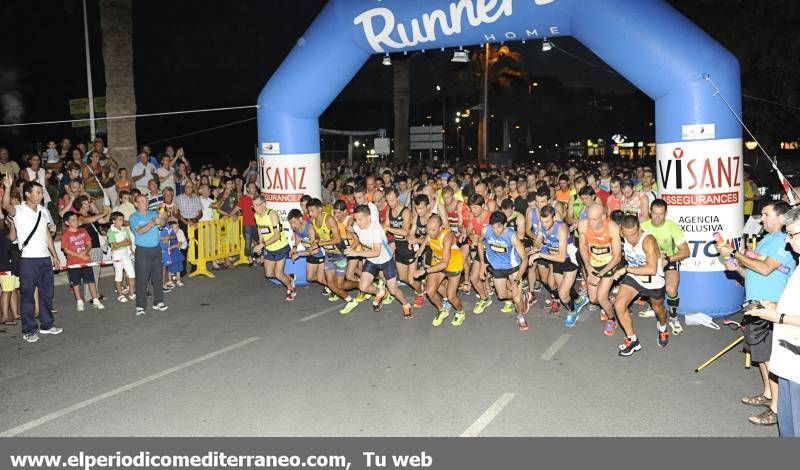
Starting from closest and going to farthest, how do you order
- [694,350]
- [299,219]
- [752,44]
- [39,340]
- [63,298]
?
[694,350] → [39,340] → [299,219] → [63,298] → [752,44]

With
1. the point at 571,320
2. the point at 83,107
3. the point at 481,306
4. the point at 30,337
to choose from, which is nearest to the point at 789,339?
the point at 571,320

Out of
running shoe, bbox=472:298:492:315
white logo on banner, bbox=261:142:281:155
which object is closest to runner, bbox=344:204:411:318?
running shoe, bbox=472:298:492:315

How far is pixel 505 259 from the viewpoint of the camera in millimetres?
9227

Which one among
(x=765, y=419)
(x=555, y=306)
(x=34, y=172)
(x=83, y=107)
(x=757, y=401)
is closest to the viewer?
(x=765, y=419)

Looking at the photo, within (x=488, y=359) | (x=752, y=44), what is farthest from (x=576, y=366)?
(x=752, y=44)

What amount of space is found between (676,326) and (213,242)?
917 centimetres

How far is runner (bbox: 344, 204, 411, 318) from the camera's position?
955cm

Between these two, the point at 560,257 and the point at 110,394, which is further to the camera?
the point at 560,257

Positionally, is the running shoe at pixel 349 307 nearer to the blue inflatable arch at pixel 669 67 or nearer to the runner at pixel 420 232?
the runner at pixel 420 232

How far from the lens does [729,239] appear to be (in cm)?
934

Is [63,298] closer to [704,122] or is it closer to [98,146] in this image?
[98,146]

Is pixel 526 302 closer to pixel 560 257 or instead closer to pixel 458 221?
pixel 560 257
